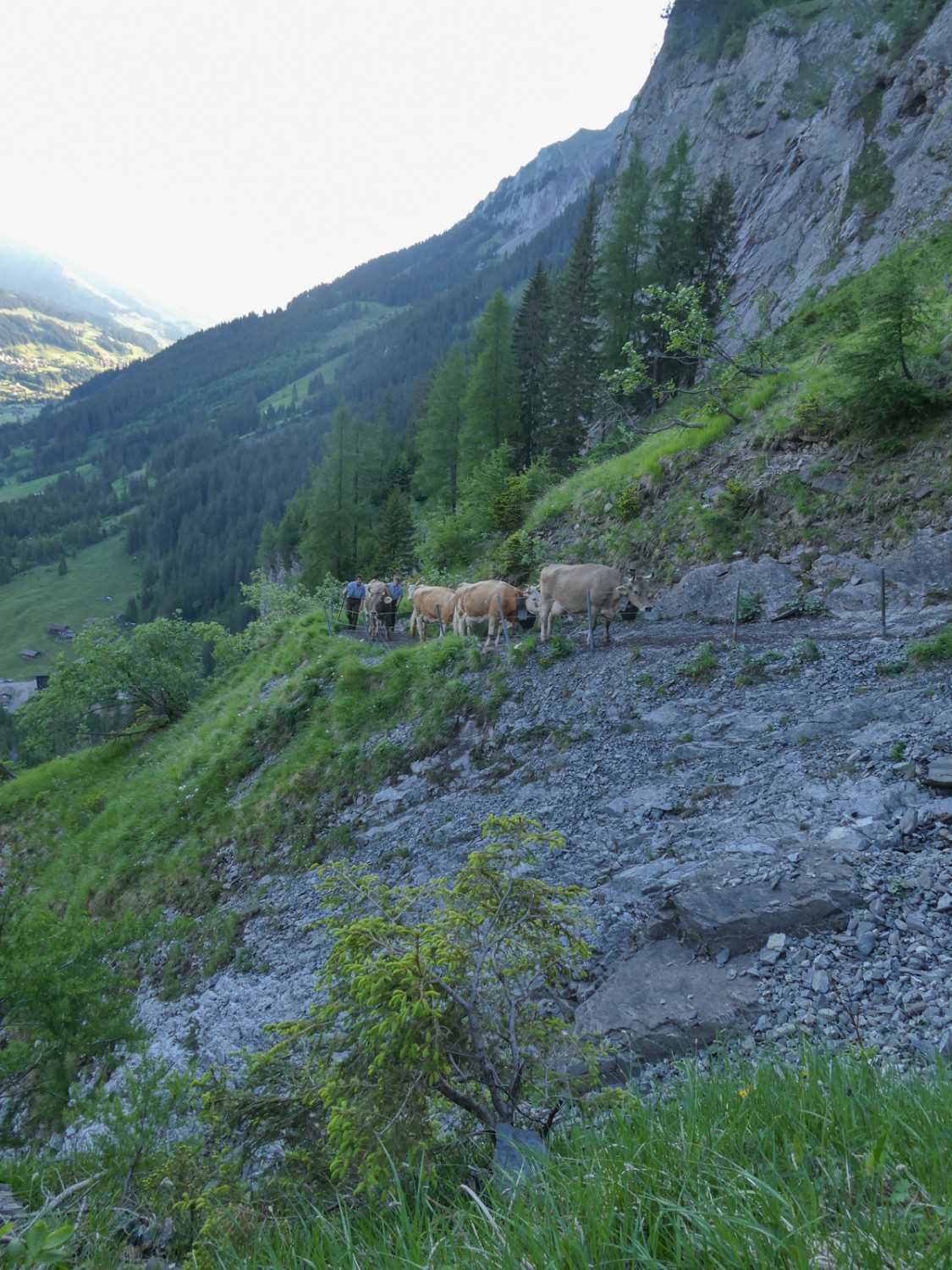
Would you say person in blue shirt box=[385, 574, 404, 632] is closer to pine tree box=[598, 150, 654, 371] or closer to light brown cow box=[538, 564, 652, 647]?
light brown cow box=[538, 564, 652, 647]

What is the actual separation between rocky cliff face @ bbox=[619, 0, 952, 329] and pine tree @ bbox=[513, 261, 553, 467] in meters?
12.1

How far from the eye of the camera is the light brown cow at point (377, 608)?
2361cm

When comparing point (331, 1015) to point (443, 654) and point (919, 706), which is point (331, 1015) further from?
point (443, 654)

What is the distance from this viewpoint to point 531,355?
44562 mm

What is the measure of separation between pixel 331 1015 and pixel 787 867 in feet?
16.4

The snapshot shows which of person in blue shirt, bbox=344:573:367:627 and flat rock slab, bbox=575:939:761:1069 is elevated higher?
flat rock slab, bbox=575:939:761:1069

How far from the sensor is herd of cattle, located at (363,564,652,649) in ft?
50.3

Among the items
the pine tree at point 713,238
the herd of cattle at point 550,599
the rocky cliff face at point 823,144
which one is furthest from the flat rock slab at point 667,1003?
the pine tree at point 713,238

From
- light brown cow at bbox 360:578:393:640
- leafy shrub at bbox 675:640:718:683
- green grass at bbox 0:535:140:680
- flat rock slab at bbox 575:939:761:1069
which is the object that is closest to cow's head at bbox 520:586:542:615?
leafy shrub at bbox 675:640:718:683

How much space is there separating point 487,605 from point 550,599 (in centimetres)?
228

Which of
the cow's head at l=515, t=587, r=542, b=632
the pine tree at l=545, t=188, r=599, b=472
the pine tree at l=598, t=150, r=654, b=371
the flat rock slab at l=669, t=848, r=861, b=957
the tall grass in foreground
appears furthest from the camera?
the pine tree at l=598, t=150, r=654, b=371

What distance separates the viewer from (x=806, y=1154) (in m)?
2.27

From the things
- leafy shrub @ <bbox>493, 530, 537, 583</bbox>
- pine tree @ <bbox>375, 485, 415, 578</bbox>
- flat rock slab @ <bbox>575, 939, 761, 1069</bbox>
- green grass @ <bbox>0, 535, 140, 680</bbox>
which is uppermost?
flat rock slab @ <bbox>575, 939, 761, 1069</bbox>

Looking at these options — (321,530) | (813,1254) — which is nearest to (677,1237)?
(813,1254)
